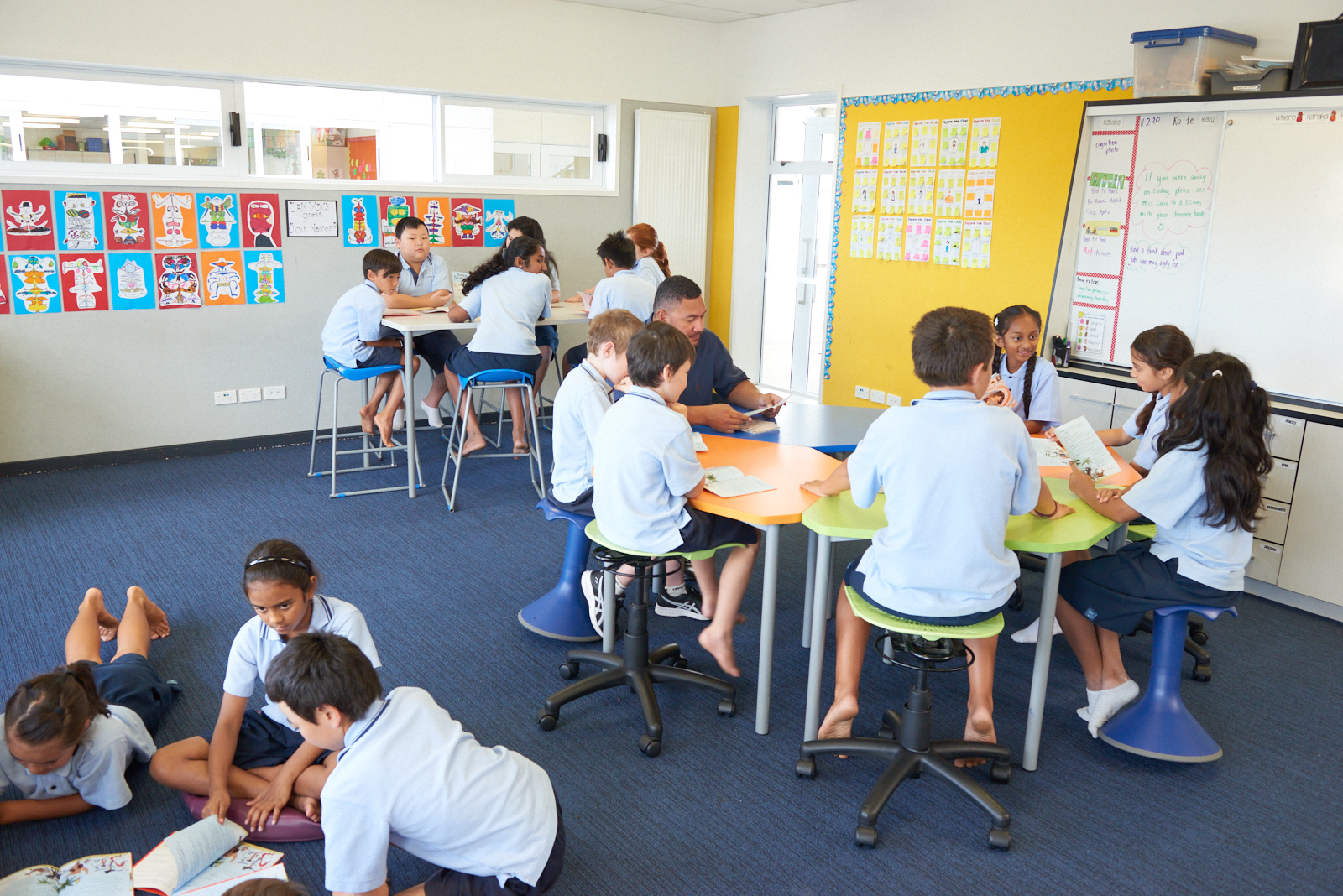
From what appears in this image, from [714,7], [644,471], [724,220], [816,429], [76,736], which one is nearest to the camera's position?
[76,736]

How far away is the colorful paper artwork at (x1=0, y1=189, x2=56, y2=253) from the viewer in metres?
4.84

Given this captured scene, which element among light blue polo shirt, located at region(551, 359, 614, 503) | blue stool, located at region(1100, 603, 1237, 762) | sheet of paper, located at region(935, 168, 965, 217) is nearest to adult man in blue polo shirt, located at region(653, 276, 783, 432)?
light blue polo shirt, located at region(551, 359, 614, 503)

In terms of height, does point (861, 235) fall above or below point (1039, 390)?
above

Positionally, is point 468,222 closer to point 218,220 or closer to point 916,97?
point 218,220

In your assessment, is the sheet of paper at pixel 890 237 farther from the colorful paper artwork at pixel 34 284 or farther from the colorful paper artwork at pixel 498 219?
the colorful paper artwork at pixel 34 284

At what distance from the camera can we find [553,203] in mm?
6527

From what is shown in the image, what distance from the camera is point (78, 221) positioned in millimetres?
5027

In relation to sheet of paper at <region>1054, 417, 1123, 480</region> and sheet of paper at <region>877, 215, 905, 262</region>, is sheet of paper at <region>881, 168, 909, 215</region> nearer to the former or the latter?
sheet of paper at <region>877, 215, 905, 262</region>

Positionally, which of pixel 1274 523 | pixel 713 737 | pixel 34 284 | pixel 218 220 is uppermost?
pixel 218 220

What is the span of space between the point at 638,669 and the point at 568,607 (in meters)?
0.58

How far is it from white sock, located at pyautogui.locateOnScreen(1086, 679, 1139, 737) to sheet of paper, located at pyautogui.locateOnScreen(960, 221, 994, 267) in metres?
3.02

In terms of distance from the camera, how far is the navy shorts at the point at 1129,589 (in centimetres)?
275

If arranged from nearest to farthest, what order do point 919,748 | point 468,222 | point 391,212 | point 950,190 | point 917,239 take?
point 919,748, point 950,190, point 917,239, point 391,212, point 468,222

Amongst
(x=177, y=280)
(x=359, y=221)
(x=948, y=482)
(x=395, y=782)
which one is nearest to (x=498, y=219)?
(x=359, y=221)
